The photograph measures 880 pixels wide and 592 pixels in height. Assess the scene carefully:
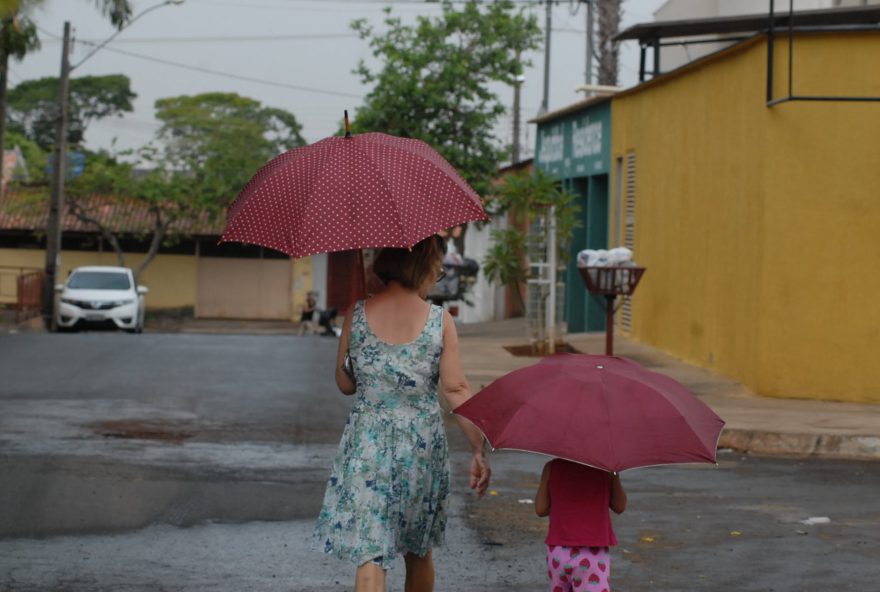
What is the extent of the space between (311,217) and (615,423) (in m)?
1.36

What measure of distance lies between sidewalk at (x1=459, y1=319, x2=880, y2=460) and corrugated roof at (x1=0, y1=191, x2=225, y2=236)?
3081 cm

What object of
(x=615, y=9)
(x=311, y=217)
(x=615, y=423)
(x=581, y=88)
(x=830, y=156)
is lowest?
(x=615, y=423)

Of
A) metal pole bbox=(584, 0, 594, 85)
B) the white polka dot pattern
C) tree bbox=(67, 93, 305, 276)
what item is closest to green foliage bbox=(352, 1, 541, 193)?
metal pole bbox=(584, 0, 594, 85)

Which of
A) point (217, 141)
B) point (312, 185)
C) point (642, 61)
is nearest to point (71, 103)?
point (217, 141)

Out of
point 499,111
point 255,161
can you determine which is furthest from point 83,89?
point 499,111

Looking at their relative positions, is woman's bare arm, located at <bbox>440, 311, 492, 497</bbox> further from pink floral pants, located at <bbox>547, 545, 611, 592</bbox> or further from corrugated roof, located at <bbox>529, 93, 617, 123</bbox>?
corrugated roof, located at <bbox>529, 93, 617, 123</bbox>

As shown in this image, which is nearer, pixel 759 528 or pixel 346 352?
pixel 346 352

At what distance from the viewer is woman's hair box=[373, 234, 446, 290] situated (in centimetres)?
518

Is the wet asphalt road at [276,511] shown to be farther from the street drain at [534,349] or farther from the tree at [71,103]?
the tree at [71,103]

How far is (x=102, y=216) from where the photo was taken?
163ft

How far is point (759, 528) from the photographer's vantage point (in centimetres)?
832

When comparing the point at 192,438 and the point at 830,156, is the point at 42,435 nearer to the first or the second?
the point at 192,438

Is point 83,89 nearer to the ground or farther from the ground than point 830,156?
farther from the ground

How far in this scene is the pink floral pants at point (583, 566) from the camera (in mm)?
4770
